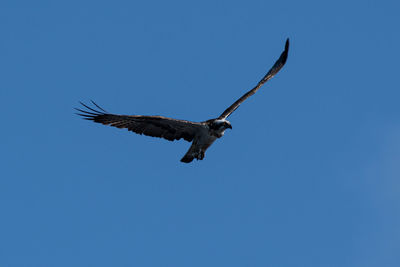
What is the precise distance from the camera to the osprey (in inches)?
851

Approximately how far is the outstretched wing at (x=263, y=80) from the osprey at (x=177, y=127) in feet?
0.11

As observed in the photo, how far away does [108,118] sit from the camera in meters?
21.6

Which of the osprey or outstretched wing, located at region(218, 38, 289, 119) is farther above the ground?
outstretched wing, located at region(218, 38, 289, 119)

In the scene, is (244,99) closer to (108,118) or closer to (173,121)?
(173,121)

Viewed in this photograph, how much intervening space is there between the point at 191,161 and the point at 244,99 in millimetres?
3064

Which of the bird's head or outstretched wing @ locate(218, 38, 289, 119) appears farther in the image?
outstretched wing @ locate(218, 38, 289, 119)

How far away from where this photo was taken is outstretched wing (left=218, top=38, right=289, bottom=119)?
2389 cm

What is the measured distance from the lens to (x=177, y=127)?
22.7 meters

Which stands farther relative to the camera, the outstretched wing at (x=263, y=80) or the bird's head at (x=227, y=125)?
the outstretched wing at (x=263, y=80)

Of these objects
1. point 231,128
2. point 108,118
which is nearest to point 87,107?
point 108,118

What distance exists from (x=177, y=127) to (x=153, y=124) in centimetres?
84

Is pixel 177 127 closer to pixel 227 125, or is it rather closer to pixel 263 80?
pixel 227 125

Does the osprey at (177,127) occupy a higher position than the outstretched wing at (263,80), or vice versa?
the outstretched wing at (263,80)

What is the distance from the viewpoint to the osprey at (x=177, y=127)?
21625 mm
